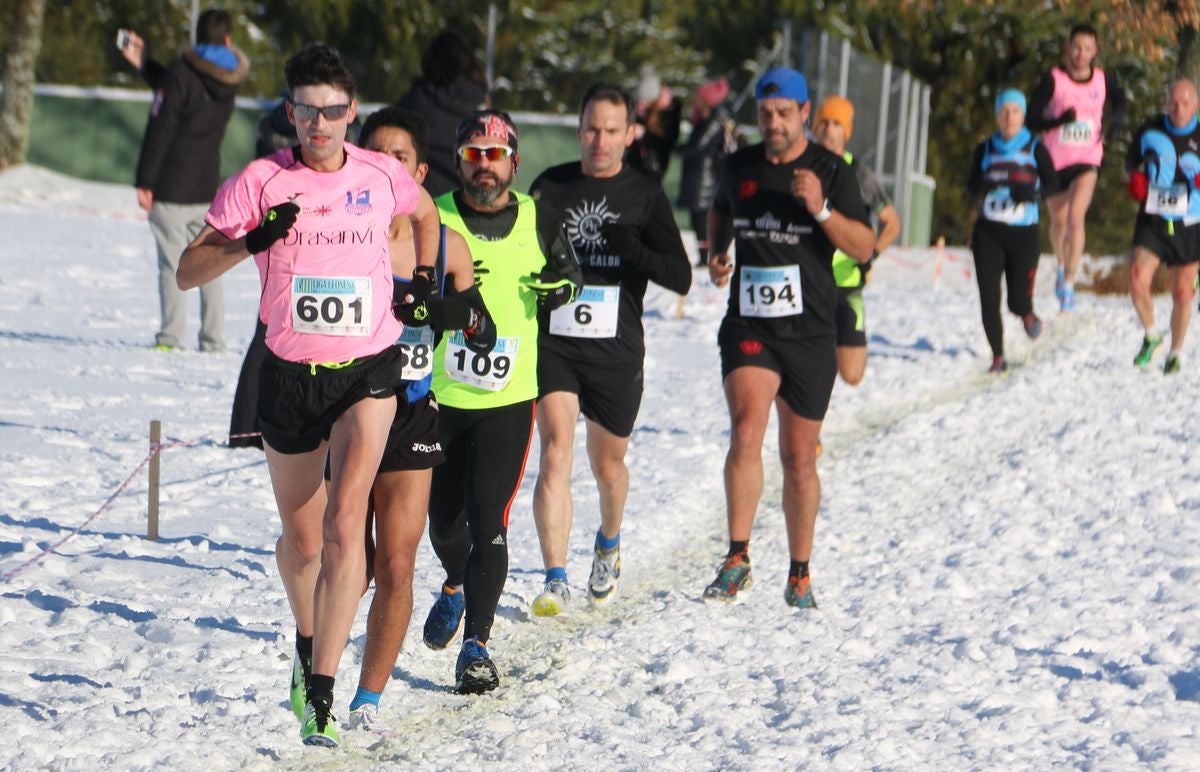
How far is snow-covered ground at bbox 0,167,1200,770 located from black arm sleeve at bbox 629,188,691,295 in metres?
1.25

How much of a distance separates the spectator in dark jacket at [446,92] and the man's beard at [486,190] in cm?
328

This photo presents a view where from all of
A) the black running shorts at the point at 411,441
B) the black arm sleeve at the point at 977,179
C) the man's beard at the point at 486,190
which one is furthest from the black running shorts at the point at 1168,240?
the black running shorts at the point at 411,441

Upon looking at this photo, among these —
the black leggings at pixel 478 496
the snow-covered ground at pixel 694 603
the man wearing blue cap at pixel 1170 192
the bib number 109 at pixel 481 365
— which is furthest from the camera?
the man wearing blue cap at pixel 1170 192

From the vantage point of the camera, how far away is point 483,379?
6008 millimetres

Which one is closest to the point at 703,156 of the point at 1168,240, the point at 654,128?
the point at 654,128

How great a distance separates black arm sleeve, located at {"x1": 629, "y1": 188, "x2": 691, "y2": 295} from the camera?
22.8ft

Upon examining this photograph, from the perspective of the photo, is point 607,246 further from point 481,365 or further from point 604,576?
point 604,576

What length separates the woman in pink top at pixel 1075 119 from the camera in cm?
1437

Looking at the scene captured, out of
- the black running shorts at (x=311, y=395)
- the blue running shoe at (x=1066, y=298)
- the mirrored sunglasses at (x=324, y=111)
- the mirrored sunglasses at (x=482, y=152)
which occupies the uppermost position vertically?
the mirrored sunglasses at (x=324, y=111)

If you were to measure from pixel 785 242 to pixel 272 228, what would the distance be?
275 cm

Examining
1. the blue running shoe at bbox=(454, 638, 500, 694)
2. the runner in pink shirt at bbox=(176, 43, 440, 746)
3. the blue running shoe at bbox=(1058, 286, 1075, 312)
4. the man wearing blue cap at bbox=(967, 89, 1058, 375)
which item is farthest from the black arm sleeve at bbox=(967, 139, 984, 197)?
the runner in pink shirt at bbox=(176, 43, 440, 746)

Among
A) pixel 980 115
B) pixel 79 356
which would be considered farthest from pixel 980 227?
pixel 980 115

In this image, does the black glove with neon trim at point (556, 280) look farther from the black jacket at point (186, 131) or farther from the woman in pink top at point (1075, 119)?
the woman in pink top at point (1075, 119)

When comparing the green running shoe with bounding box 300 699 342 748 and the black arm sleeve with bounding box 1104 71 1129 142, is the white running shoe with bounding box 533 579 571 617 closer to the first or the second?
the green running shoe with bounding box 300 699 342 748
